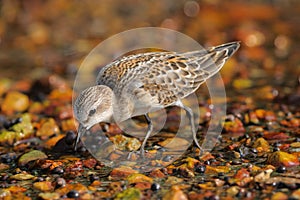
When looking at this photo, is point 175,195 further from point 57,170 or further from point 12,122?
point 12,122

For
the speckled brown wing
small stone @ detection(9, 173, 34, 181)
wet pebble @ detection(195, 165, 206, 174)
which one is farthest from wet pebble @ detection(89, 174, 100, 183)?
the speckled brown wing

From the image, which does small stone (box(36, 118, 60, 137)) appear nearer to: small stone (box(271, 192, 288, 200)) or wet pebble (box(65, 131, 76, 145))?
wet pebble (box(65, 131, 76, 145))

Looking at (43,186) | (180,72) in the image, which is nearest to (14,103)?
(180,72)

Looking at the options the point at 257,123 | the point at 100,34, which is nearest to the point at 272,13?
the point at 100,34

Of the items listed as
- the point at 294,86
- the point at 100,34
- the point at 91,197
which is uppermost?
the point at 100,34

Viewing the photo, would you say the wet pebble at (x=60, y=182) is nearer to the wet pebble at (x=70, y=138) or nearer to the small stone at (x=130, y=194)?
the small stone at (x=130, y=194)

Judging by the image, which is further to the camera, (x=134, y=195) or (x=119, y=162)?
(x=119, y=162)

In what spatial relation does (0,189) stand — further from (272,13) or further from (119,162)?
(272,13)
